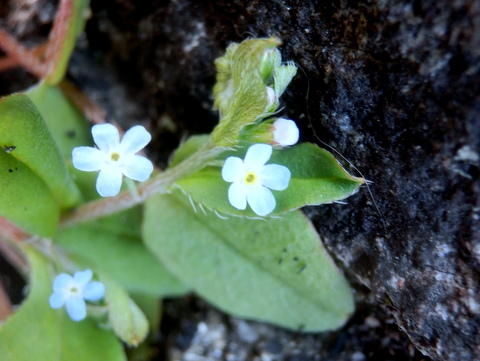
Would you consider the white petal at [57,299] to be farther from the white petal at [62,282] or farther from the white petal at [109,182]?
the white petal at [109,182]

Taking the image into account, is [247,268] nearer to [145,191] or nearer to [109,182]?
[145,191]

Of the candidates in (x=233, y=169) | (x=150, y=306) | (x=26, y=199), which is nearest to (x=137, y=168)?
(x=233, y=169)

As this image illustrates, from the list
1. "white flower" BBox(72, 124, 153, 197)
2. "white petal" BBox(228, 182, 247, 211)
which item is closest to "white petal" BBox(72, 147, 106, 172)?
"white flower" BBox(72, 124, 153, 197)

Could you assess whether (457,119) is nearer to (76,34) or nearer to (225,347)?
(225,347)

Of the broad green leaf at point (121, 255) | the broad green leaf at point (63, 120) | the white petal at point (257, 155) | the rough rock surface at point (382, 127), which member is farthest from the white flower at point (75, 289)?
the white petal at point (257, 155)

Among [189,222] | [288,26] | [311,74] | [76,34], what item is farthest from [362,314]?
[76,34]

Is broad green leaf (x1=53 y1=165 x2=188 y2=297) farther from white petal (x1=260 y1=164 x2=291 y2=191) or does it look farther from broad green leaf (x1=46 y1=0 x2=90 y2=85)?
white petal (x1=260 y1=164 x2=291 y2=191)
